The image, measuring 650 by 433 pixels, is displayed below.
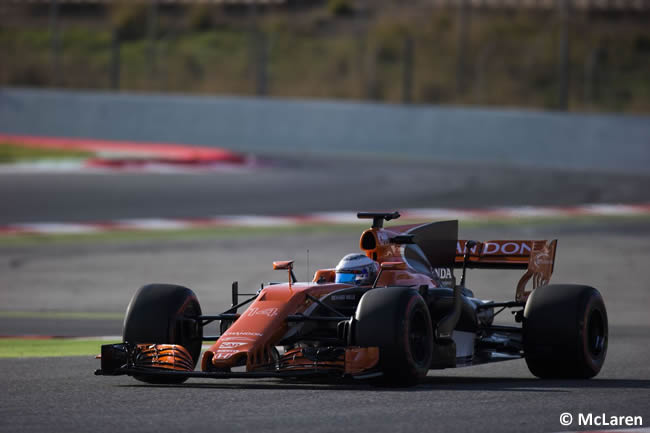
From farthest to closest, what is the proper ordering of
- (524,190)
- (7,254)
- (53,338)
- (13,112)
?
(13,112) → (524,190) → (7,254) → (53,338)

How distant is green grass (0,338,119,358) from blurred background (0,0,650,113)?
22.3 meters

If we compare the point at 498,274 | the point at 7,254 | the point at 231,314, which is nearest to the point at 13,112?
the point at 7,254

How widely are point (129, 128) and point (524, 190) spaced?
14003mm

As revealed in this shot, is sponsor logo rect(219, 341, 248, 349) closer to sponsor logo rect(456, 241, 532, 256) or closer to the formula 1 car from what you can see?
the formula 1 car

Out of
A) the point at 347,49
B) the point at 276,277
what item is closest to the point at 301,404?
the point at 276,277

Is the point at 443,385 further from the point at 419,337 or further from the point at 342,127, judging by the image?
the point at 342,127

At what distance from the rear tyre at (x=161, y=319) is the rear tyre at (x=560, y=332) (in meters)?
2.32

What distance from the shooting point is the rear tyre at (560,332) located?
8.86 metres

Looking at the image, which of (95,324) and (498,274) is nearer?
(95,324)

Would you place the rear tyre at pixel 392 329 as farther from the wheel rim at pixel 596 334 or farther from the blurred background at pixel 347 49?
the blurred background at pixel 347 49

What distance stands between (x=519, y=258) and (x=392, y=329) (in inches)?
92.1

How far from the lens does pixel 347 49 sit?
47.6 meters

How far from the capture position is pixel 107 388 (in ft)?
27.0

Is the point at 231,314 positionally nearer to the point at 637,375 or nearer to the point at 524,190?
the point at 637,375
